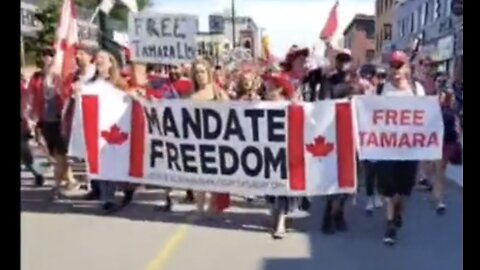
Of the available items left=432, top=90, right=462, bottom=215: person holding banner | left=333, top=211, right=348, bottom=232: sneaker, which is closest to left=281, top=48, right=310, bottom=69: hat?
left=333, top=211, right=348, bottom=232: sneaker

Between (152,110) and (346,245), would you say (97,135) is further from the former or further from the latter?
(346,245)

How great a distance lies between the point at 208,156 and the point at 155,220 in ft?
3.10

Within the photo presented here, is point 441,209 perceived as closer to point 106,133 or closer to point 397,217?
point 397,217

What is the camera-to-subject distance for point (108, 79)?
991 centimetres

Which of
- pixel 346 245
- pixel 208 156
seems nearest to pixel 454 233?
pixel 346 245

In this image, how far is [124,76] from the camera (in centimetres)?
1053

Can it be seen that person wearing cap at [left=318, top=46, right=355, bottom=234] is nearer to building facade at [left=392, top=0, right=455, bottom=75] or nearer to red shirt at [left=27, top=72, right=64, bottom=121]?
red shirt at [left=27, top=72, right=64, bottom=121]

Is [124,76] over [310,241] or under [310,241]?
over


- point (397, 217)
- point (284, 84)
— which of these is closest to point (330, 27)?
point (284, 84)

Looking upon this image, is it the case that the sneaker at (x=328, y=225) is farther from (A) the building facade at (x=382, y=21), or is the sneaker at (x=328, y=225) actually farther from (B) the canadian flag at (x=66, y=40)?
(A) the building facade at (x=382, y=21)

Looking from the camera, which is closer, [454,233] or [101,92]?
[454,233]

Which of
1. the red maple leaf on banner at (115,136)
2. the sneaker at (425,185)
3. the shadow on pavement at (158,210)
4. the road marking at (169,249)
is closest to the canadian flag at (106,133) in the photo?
the red maple leaf on banner at (115,136)

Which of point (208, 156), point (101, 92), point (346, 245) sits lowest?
point (346, 245)
